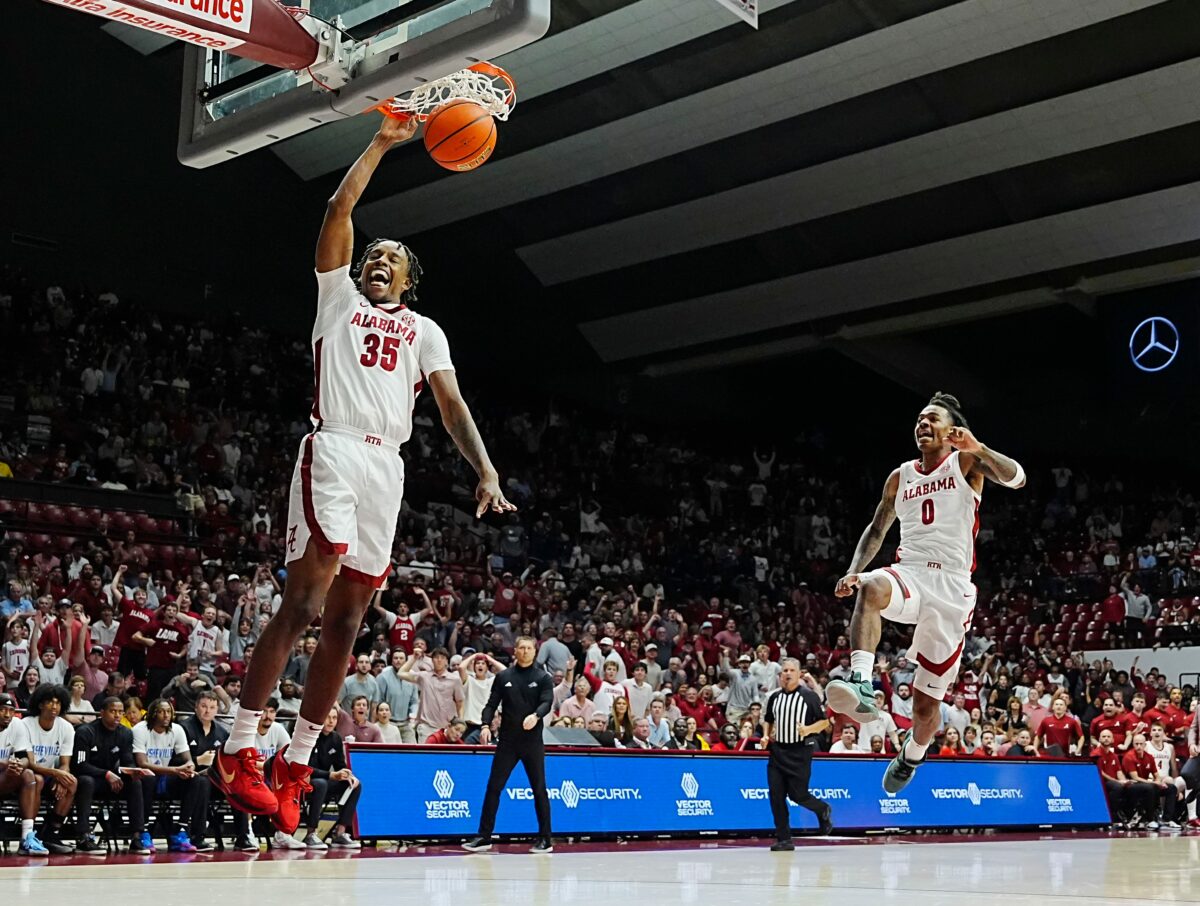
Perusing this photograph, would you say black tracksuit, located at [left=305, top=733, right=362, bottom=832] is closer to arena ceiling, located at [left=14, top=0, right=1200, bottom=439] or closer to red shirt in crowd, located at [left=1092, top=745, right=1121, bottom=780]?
red shirt in crowd, located at [left=1092, top=745, right=1121, bottom=780]

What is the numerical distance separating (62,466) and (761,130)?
13.4m

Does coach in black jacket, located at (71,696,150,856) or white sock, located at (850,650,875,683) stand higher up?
white sock, located at (850,650,875,683)

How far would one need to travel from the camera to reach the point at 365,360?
5426 millimetres

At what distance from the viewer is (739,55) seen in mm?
23328

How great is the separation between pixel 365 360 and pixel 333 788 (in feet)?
25.7

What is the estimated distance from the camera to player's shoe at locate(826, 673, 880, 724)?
7.16 meters

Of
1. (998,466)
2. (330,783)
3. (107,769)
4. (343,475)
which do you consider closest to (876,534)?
(998,466)

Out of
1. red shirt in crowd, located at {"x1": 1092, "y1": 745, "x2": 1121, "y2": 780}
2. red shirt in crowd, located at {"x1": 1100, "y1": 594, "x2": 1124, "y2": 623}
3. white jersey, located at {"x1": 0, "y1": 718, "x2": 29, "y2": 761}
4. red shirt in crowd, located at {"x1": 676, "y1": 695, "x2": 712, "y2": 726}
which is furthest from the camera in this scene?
red shirt in crowd, located at {"x1": 1100, "y1": 594, "x2": 1124, "y2": 623}

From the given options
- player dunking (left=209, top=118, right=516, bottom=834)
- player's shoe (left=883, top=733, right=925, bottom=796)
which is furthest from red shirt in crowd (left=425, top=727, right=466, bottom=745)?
player dunking (left=209, top=118, right=516, bottom=834)

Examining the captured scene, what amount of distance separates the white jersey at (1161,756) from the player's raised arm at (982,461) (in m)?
12.7

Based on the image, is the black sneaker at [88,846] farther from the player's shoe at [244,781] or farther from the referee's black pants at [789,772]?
the player's shoe at [244,781]

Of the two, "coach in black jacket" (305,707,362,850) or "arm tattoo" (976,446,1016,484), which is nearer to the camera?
"arm tattoo" (976,446,1016,484)

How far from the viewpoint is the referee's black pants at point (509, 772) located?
12195 millimetres

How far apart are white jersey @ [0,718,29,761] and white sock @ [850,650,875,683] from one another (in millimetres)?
7104
